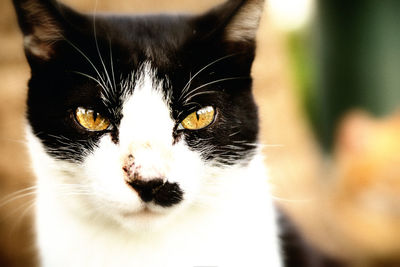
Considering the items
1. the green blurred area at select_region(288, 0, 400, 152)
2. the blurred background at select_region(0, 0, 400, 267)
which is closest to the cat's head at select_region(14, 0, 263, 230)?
the blurred background at select_region(0, 0, 400, 267)

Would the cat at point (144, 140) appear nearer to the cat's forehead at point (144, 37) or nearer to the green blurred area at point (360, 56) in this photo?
the cat's forehead at point (144, 37)

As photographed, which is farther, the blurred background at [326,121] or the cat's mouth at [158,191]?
the blurred background at [326,121]

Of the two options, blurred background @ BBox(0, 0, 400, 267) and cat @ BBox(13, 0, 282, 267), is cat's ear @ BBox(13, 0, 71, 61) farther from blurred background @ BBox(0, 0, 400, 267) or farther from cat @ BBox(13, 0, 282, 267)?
blurred background @ BBox(0, 0, 400, 267)

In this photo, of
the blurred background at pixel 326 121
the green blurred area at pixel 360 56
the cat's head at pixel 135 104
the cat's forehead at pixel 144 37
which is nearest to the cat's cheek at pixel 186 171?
the cat's head at pixel 135 104

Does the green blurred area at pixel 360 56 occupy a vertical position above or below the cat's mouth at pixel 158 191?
above

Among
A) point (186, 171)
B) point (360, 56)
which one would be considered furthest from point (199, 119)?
point (360, 56)

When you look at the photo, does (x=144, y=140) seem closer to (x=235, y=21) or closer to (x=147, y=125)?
(x=147, y=125)

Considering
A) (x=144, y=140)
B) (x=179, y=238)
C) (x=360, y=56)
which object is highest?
(x=360, y=56)
